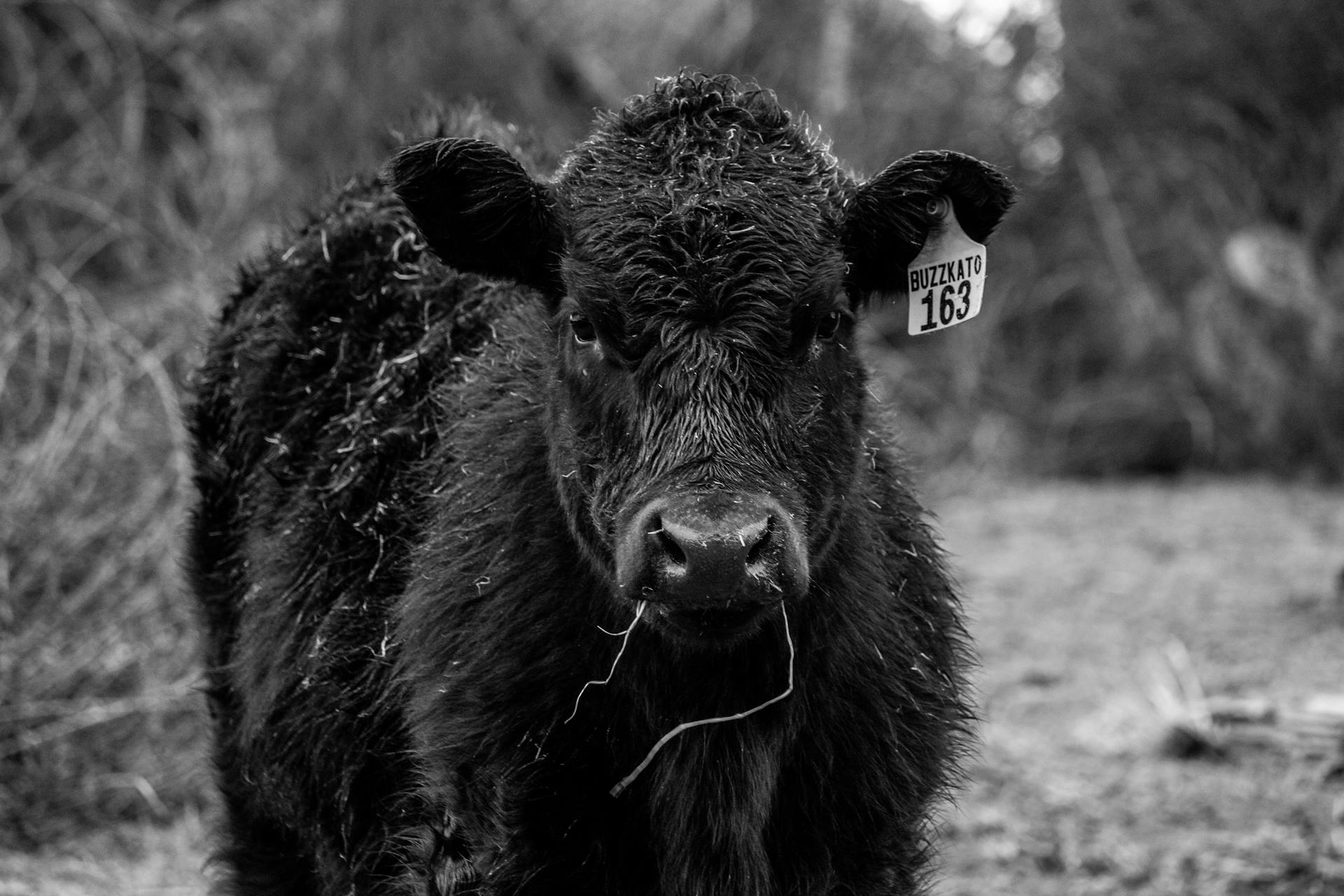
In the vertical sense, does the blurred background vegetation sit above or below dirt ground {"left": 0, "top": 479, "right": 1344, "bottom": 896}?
above

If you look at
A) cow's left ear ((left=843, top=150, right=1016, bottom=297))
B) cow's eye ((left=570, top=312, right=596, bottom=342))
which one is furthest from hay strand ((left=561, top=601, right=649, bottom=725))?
cow's left ear ((left=843, top=150, right=1016, bottom=297))

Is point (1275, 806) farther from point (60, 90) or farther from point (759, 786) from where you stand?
point (60, 90)

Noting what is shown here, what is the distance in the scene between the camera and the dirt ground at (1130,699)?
5191 mm

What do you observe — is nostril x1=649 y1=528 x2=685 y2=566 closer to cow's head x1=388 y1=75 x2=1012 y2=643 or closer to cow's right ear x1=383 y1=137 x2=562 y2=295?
cow's head x1=388 y1=75 x2=1012 y2=643

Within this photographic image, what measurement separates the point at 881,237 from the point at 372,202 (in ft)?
5.84

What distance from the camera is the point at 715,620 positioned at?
296cm

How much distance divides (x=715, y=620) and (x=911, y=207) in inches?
47.1

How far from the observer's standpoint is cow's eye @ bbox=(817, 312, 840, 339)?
3.39 metres

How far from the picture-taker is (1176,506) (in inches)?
428

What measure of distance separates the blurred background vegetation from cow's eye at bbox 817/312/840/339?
134 inches

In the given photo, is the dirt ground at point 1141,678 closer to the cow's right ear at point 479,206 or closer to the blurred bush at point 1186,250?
the blurred bush at point 1186,250

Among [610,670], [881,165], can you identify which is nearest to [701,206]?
[610,670]

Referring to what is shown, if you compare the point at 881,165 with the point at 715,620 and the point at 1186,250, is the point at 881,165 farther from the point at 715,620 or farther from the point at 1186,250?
the point at 715,620

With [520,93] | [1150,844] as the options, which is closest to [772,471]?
[1150,844]
